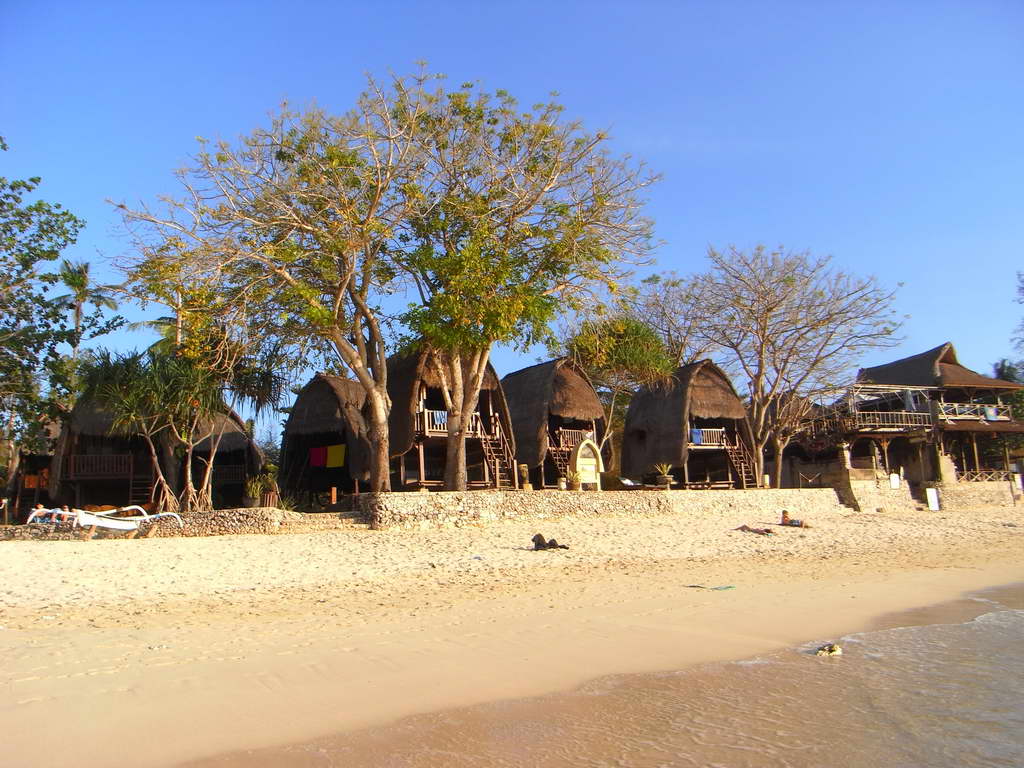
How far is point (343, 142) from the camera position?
16531 mm

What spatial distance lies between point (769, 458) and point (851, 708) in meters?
28.5

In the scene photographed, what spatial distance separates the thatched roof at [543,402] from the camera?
23422mm

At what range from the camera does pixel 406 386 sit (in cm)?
2069

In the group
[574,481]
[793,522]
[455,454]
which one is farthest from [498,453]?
[793,522]

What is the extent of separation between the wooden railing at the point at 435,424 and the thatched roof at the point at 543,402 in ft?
6.75

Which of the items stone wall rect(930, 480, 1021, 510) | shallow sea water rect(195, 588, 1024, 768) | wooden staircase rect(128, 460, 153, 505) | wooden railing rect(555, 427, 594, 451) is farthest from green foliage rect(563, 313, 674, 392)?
shallow sea water rect(195, 588, 1024, 768)

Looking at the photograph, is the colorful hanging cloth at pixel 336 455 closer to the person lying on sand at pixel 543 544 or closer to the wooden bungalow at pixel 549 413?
the wooden bungalow at pixel 549 413

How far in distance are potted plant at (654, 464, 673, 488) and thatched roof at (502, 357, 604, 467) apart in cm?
250

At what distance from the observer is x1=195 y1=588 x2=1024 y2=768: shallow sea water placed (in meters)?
4.80

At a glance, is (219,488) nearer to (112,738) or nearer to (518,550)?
(518,550)

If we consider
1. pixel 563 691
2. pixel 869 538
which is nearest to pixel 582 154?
pixel 869 538

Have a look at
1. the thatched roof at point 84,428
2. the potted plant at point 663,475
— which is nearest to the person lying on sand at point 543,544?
the thatched roof at point 84,428

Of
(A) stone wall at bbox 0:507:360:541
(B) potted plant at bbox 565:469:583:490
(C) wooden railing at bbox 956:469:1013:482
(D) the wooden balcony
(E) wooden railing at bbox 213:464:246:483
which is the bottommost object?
(A) stone wall at bbox 0:507:360:541

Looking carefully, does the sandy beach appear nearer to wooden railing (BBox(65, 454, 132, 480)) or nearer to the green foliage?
the green foliage
